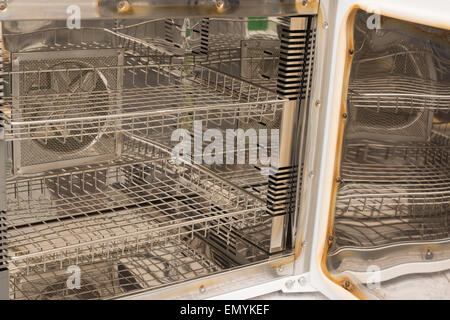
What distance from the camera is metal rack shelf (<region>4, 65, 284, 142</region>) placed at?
1865 millimetres

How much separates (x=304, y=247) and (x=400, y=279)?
11.8 inches

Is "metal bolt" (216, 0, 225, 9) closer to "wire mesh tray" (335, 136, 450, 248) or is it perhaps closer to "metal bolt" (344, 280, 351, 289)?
"wire mesh tray" (335, 136, 450, 248)

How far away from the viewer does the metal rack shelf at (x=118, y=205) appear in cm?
196

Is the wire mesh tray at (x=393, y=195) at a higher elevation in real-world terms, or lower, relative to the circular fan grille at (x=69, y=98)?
lower

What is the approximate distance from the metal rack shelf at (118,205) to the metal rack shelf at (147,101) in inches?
6.2

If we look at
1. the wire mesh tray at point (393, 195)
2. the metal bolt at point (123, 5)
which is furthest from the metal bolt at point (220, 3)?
the wire mesh tray at point (393, 195)

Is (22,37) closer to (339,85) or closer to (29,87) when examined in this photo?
(29,87)

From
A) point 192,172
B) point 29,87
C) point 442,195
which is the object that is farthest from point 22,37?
point 442,195

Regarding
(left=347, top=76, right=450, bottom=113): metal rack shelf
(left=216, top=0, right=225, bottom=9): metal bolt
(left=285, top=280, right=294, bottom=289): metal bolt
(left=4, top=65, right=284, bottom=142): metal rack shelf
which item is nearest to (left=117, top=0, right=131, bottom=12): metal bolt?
(left=216, top=0, right=225, bottom=9): metal bolt

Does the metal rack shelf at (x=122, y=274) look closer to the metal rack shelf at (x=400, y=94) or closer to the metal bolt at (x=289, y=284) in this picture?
the metal bolt at (x=289, y=284)

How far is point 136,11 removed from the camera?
143 centimetres

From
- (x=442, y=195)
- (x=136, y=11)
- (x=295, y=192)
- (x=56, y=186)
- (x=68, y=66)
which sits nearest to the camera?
(x=136, y=11)

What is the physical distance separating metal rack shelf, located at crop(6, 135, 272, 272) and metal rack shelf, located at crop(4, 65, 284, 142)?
0.16m

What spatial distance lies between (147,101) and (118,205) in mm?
367
